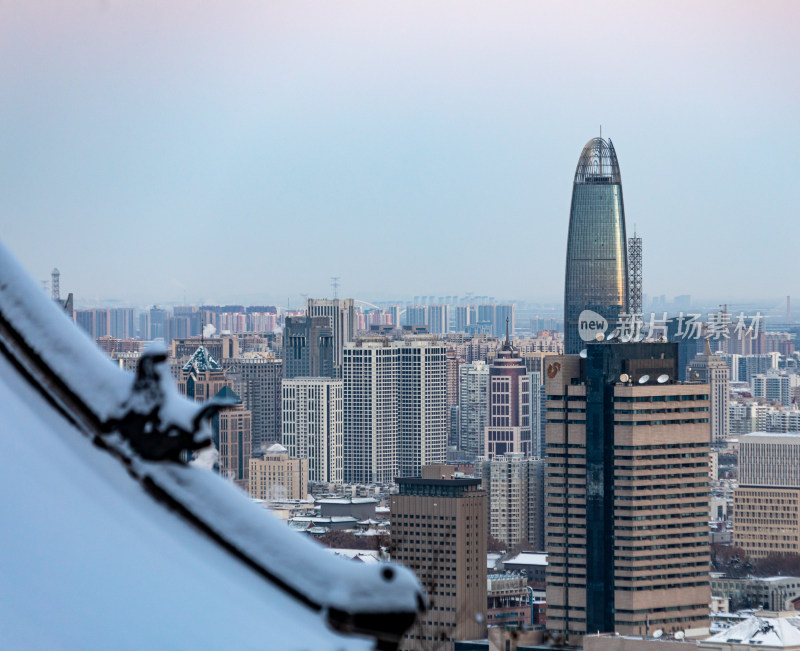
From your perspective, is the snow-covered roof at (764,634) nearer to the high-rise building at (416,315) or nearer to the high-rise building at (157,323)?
the high-rise building at (157,323)

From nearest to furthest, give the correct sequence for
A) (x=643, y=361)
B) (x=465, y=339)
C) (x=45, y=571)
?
(x=45, y=571), (x=643, y=361), (x=465, y=339)

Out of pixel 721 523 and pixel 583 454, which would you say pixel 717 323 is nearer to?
pixel 721 523

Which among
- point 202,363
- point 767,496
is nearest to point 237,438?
point 202,363

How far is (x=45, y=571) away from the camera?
4.21 ft

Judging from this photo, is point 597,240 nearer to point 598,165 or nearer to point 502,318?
point 598,165

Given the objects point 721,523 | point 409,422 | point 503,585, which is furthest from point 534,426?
point 503,585

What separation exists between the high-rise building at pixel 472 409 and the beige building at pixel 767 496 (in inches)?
573

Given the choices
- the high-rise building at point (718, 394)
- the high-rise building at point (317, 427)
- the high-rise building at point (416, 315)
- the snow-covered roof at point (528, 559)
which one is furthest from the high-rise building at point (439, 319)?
the snow-covered roof at point (528, 559)

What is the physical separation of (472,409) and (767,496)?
19.0 meters

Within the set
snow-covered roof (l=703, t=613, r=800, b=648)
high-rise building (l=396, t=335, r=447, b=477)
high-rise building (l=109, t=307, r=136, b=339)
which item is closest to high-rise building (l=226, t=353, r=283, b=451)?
high-rise building (l=396, t=335, r=447, b=477)

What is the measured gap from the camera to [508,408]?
51906 mm

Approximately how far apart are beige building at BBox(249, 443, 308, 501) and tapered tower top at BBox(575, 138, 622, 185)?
12761 millimetres

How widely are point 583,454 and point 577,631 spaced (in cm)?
339

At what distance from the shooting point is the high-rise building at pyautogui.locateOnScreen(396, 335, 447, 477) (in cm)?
5081
